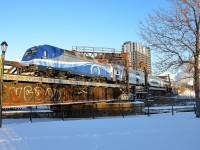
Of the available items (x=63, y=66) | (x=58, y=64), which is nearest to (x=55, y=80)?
(x=58, y=64)

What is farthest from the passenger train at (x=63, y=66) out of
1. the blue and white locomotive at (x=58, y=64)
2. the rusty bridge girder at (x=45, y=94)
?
the rusty bridge girder at (x=45, y=94)

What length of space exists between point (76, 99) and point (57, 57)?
4.64 metres

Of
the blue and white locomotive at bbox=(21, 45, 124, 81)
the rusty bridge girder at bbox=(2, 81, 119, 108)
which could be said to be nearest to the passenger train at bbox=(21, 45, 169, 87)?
the blue and white locomotive at bbox=(21, 45, 124, 81)

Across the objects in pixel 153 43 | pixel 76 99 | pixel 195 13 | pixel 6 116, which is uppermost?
pixel 195 13

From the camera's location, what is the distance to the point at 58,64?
2420 cm

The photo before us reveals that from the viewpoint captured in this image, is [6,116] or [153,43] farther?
[6,116]

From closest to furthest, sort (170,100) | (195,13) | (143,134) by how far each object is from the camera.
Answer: (143,134) < (195,13) < (170,100)

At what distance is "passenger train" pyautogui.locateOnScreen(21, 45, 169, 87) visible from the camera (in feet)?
71.4

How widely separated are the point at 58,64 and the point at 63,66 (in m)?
0.80

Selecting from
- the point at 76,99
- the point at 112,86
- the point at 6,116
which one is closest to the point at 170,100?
the point at 112,86

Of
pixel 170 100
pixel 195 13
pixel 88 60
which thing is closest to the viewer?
pixel 195 13

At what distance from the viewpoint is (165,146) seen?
845cm

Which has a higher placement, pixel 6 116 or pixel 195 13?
pixel 195 13

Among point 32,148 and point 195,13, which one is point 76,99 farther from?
point 32,148
